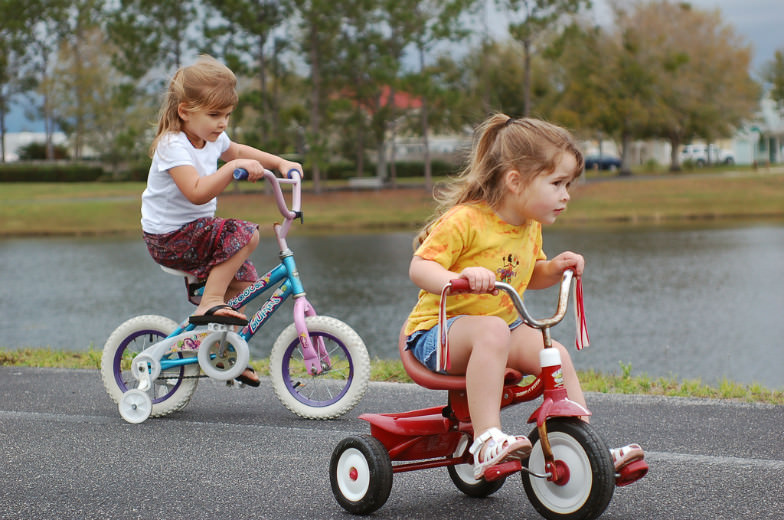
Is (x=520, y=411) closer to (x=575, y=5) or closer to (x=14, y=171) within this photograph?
(x=575, y=5)

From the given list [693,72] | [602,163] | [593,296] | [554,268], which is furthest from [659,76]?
[554,268]

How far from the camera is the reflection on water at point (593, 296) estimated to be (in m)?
11.0

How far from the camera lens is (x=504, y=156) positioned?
3.17 m

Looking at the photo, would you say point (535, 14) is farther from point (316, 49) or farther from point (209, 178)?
point (209, 178)

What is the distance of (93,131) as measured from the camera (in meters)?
62.2

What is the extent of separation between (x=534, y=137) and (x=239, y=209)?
109 ft

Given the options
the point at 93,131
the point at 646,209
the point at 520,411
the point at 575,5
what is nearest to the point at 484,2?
the point at 575,5

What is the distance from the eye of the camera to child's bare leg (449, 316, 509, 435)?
2.98 meters

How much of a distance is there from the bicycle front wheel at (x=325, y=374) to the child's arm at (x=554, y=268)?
1.58 metres

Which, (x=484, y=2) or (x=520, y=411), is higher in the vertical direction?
(x=484, y=2)

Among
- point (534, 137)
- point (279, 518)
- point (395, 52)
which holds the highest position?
point (395, 52)

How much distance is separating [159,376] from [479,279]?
2.73 metres

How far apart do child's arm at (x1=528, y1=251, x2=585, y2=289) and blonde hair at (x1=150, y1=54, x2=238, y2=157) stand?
199 centimetres

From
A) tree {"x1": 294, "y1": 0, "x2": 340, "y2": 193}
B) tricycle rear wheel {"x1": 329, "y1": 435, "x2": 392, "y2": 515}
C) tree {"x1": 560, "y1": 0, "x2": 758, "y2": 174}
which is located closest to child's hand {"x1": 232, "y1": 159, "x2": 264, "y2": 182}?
tricycle rear wheel {"x1": 329, "y1": 435, "x2": 392, "y2": 515}
